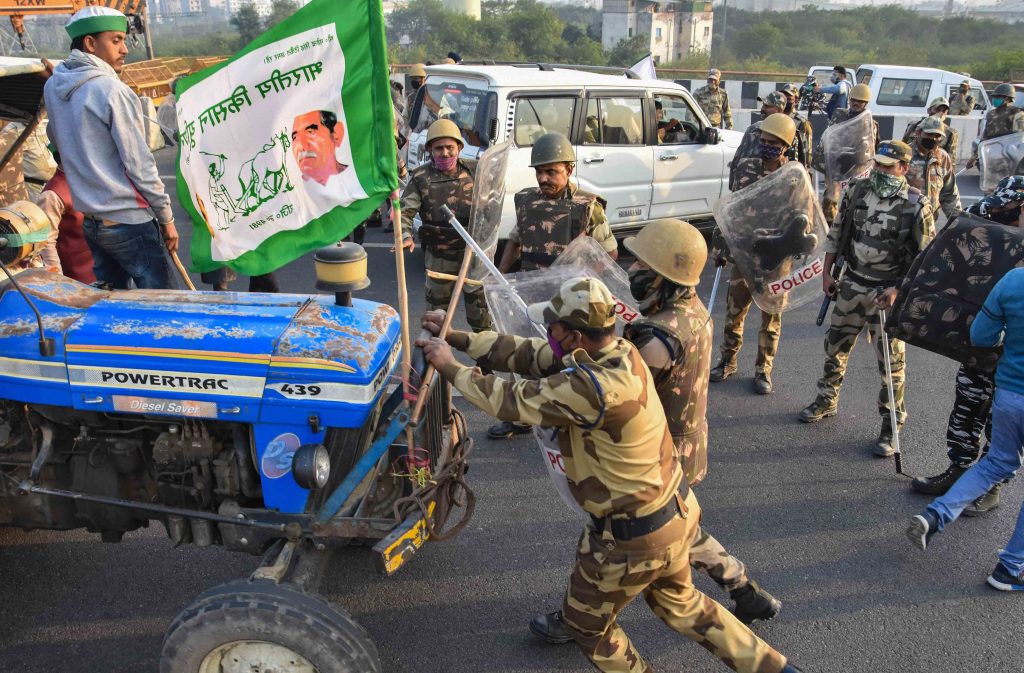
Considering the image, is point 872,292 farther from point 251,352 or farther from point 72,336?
point 72,336

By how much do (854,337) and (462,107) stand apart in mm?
4404

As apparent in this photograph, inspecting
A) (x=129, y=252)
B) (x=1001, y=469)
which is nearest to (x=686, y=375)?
(x=1001, y=469)

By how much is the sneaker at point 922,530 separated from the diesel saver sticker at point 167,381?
319cm

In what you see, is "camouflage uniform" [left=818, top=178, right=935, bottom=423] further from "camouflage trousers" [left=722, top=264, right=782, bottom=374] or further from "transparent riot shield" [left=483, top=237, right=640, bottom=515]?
"transparent riot shield" [left=483, top=237, right=640, bottom=515]

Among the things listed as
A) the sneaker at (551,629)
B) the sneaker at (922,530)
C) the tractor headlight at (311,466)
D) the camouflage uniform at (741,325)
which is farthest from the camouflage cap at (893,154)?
the tractor headlight at (311,466)

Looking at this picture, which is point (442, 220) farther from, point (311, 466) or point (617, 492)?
point (617, 492)

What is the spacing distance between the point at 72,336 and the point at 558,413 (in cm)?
194

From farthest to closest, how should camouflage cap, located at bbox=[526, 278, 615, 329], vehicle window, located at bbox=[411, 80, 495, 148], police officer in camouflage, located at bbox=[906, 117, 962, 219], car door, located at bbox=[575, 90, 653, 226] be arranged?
car door, located at bbox=[575, 90, 653, 226], vehicle window, located at bbox=[411, 80, 495, 148], police officer in camouflage, located at bbox=[906, 117, 962, 219], camouflage cap, located at bbox=[526, 278, 615, 329]

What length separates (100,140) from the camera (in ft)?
13.7

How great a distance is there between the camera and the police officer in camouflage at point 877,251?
16.7 ft

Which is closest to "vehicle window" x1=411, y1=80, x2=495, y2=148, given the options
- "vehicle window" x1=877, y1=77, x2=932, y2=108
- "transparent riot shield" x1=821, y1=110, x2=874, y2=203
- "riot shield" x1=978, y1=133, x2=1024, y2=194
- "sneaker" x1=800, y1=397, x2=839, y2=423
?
"transparent riot shield" x1=821, y1=110, x2=874, y2=203

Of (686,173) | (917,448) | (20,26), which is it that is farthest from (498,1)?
(917,448)

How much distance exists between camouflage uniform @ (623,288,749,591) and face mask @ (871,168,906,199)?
230 centimetres

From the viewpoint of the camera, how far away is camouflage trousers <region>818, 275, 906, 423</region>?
5.30 meters
